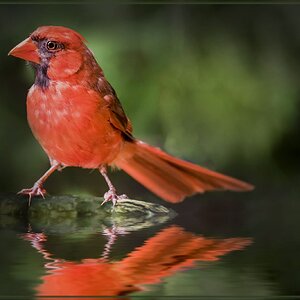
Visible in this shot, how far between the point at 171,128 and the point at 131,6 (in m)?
0.40

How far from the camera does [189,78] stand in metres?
2.51

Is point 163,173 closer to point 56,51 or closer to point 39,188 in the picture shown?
point 39,188

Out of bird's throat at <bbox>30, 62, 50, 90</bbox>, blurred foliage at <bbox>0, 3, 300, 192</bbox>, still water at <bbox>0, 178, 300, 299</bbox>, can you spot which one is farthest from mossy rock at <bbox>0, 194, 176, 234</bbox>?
bird's throat at <bbox>30, 62, 50, 90</bbox>

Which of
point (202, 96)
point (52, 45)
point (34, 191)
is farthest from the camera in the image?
point (202, 96)

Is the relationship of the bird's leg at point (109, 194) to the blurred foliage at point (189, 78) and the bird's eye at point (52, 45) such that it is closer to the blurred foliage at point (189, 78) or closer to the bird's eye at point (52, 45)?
the blurred foliage at point (189, 78)

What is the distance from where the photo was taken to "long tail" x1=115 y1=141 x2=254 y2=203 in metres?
2.10

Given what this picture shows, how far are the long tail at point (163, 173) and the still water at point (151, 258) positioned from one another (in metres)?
0.11

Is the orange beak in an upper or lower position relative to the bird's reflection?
upper

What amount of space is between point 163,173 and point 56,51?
1.46ft

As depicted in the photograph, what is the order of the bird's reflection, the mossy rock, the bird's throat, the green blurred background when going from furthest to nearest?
the green blurred background < the mossy rock < the bird's throat < the bird's reflection

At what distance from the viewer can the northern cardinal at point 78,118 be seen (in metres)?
1.92

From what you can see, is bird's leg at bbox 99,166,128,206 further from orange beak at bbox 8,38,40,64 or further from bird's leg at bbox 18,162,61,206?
orange beak at bbox 8,38,40,64

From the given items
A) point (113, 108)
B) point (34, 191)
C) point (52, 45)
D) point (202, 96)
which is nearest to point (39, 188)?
point (34, 191)

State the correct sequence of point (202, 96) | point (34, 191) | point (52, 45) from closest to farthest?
1. point (52, 45)
2. point (34, 191)
3. point (202, 96)
